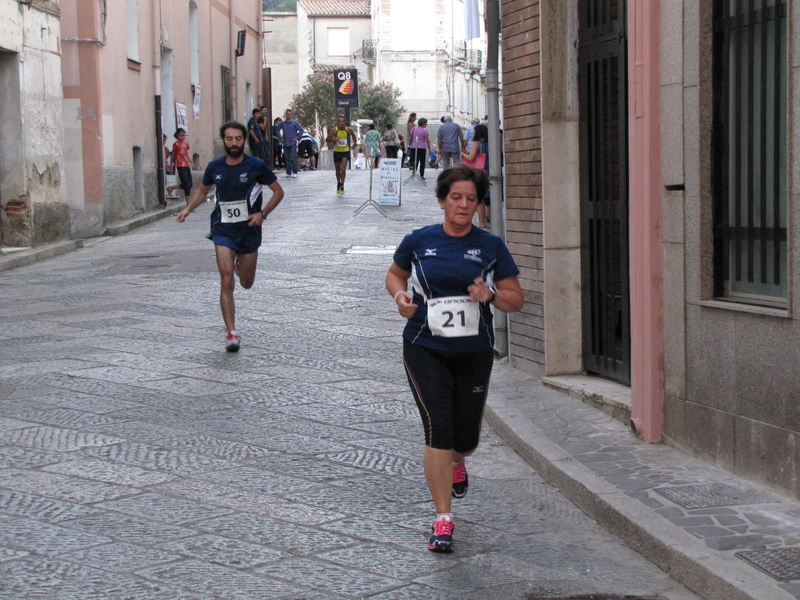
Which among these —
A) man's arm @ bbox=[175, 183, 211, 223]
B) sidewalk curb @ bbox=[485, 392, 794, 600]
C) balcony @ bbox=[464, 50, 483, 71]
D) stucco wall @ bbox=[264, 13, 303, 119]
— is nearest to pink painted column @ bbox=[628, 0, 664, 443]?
sidewalk curb @ bbox=[485, 392, 794, 600]

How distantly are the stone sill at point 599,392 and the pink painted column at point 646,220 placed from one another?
0.45 metres

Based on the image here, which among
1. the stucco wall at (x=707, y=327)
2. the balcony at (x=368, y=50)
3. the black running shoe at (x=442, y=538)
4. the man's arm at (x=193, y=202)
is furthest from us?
the balcony at (x=368, y=50)

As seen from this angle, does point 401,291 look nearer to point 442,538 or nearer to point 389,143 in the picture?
point 442,538

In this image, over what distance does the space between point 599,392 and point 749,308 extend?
6.38 ft

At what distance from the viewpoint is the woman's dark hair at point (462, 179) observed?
475 cm

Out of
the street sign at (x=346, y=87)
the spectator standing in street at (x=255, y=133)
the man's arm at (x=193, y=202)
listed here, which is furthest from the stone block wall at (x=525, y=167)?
the street sign at (x=346, y=87)

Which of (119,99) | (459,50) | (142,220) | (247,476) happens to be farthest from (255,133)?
(459,50)

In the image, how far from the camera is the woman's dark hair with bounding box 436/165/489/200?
187 inches

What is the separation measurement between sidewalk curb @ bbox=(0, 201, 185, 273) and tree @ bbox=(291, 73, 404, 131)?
146 feet

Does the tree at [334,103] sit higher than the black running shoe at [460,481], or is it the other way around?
the tree at [334,103]

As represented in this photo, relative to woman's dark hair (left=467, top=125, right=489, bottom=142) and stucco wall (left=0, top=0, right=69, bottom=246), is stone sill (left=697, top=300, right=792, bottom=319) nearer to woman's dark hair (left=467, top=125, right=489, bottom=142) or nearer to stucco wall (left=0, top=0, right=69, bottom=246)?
woman's dark hair (left=467, top=125, right=489, bottom=142)

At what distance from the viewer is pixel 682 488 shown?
524 cm

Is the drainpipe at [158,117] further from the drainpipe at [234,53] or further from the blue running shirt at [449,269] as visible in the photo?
the blue running shirt at [449,269]

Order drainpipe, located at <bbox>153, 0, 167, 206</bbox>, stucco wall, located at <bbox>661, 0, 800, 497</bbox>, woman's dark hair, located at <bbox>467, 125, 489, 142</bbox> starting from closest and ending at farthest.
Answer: stucco wall, located at <bbox>661, 0, 800, 497</bbox> < woman's dark hair, located at <bbox>467, 125, 489, 142</bbox> < drainpipe, located at <bbox>153, 0, 167, 206</bbox>
